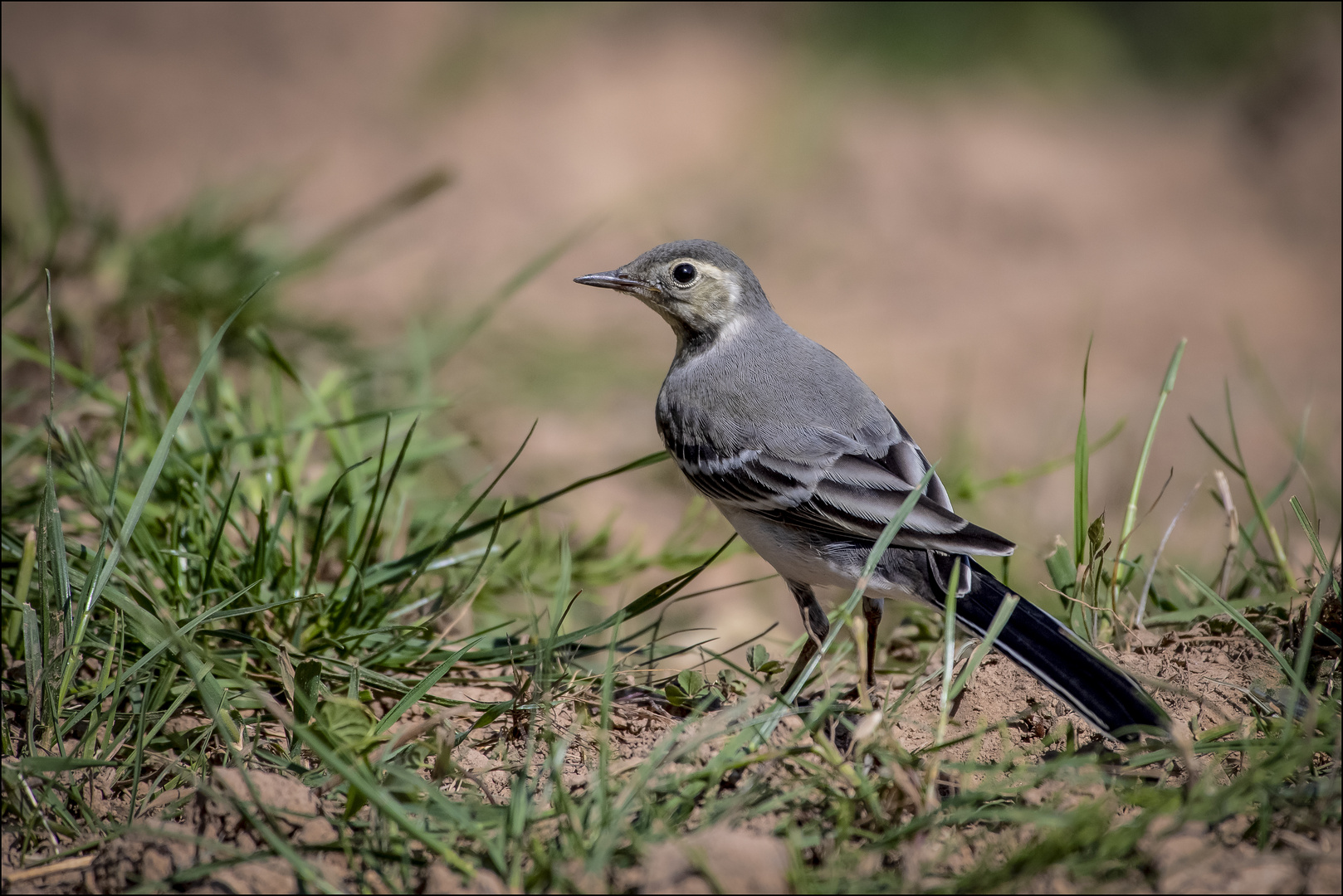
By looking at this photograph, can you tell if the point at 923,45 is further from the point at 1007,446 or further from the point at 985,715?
the point at 985,715

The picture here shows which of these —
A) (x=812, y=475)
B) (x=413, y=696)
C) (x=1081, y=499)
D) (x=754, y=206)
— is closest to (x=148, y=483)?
(x=413, y=696)

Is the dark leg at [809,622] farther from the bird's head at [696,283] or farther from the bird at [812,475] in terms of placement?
the bird's head at [696,283]

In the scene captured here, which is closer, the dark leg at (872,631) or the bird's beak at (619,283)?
the dark leg at (872,631)

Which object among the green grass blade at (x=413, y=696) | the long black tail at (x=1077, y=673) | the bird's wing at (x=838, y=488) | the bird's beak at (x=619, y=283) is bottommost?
the green grass blade at (x=413, y=696)

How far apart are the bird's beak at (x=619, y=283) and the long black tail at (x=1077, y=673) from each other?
227 centimetres

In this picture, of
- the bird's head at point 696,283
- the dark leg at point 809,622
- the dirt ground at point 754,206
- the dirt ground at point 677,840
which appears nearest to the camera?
the dirt ground at point 677,840

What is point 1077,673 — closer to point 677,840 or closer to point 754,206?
point 677,840

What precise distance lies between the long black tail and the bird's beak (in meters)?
2.27

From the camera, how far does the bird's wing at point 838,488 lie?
3.21 metres

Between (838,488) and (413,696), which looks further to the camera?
(838,488)

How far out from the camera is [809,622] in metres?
3.77

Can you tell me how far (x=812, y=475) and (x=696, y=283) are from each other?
128cm

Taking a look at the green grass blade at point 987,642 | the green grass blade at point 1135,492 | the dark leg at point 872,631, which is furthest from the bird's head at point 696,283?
the green grass blade at point 987,642

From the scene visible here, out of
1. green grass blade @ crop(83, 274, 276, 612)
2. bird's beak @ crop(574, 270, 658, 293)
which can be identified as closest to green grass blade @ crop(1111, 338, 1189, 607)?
bird's beak @ crop(574, 270, 658, 293)
